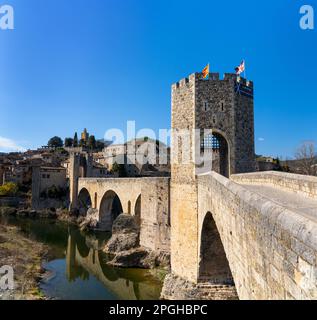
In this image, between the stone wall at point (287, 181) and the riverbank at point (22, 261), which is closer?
the stone wall at point (287, 181)

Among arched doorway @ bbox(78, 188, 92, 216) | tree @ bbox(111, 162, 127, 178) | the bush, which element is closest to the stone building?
tree @ bbox(111, 162, 127, 178)

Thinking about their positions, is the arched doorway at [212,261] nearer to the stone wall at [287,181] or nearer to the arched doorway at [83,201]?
the stone wall at [287,181]

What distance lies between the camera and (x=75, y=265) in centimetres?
2172

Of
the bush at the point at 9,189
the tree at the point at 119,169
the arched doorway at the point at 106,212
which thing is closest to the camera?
the arched doorway at the point at 106,212

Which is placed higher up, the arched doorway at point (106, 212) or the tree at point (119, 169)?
A: the tree at point (119, 169)

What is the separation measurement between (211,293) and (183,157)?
5131mm

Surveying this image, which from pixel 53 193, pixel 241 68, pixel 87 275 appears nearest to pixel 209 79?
pixel 241 68

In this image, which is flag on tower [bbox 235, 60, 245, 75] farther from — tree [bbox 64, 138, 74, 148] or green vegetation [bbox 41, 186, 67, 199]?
tree [bbox 64, 138, 74, 148]

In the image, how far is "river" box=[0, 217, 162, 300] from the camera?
1572cm

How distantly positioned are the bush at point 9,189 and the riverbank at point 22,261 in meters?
17.0

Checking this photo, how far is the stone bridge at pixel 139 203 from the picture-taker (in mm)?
17672

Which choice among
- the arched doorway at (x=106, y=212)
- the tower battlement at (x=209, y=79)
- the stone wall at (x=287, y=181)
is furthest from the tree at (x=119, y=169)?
the stone wall at (x=287, y=181)

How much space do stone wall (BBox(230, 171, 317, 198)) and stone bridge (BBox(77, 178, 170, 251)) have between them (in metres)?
6.52

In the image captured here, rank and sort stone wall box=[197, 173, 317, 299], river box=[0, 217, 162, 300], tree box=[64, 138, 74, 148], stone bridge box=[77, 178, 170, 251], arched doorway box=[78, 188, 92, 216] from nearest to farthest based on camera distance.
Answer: stone wall box=[197, 173, 317, 299]
river box=[0, 217, 162, 300]
stone bridge box=[77, 178, 170, 251]
arched doorway box=[78, 188, 92, 216]
tree box=[64, 138, 74, 148]
